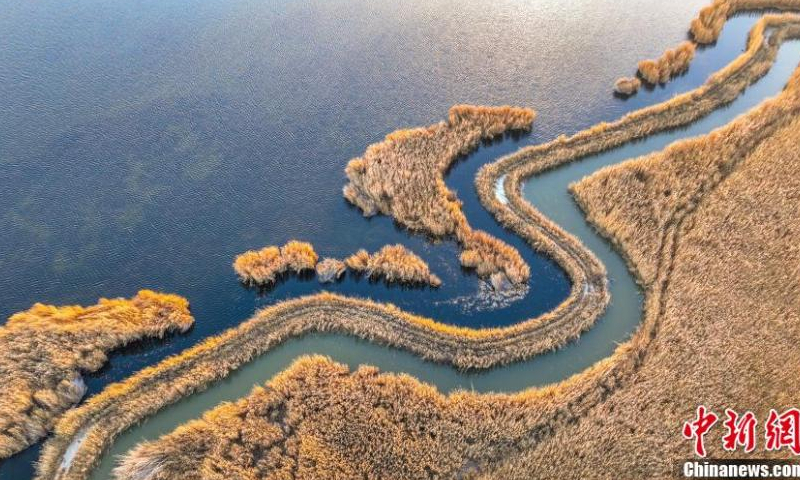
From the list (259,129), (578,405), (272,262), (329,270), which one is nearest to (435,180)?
(329,270)

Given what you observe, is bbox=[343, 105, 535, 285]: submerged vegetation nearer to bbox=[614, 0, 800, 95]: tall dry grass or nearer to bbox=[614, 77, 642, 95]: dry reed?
bbox=[614, 77, 642, 95]: dry reed

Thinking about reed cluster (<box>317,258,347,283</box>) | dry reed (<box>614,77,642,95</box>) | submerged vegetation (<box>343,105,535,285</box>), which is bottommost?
reed cluster (<box>317,258,347,283</box>)

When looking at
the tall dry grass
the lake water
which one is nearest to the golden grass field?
the lake water

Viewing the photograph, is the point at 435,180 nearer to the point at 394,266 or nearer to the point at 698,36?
the point at 394,266

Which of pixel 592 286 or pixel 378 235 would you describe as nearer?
pixel 592 286

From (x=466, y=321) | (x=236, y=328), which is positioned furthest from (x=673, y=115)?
(x=236, y=328)

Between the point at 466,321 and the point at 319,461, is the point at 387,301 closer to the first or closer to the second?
the point at 466,321
